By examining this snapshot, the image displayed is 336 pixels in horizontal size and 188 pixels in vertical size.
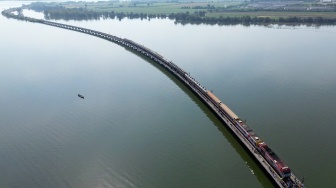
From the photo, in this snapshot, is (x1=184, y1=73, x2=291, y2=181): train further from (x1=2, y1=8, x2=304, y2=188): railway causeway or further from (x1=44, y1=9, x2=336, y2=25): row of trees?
(x1=44, y1=9, x2=336, y2=25): row of trees

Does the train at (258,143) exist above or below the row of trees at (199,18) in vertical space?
below

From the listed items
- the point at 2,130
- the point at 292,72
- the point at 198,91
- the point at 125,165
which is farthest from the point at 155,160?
the point at 292,72

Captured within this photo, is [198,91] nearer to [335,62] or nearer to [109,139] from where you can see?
[109,139]

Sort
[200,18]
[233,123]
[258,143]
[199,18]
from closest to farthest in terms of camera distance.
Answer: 1. [258,143]
2. [233,123]
3. [200,18]
4. [199,18]

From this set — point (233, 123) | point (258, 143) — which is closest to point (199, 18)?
point (233, 123)

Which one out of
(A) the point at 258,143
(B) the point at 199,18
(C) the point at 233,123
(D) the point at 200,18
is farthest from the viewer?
(B) the point at 199,18

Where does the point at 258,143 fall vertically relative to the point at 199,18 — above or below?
below

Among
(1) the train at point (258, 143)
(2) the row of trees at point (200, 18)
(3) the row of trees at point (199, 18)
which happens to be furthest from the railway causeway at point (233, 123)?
(3) the row of trees at point (199, 18)

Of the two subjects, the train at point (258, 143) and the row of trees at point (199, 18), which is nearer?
the train at point (258, 143)

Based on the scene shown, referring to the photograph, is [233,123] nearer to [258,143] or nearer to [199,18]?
[258,143]

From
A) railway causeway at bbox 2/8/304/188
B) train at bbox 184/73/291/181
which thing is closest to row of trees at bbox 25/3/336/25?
railway causeway at bbox 2/8/304/188

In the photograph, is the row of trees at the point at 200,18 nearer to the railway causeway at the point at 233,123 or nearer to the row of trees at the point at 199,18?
the row of trees at the point at 199,18

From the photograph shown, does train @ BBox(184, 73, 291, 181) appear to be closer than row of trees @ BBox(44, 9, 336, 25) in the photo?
Yes
